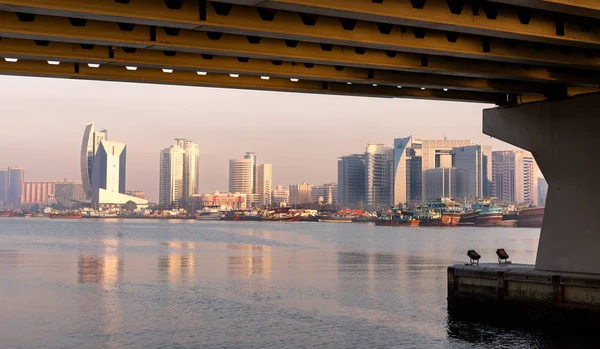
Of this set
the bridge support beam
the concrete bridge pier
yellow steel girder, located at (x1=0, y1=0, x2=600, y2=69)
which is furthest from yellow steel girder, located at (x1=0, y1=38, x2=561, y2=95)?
yellow steel girder, located at (x1=0, y1=0, x2=600, y2=69)

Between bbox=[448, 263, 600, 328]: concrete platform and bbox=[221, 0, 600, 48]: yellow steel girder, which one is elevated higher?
bbox=[221, 0, 600, 48]: yellow steel girder

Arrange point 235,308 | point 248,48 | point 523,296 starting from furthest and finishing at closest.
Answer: point 235,308
point 523,296
point 248,48

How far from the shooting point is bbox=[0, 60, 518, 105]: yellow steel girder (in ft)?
A: 78.9

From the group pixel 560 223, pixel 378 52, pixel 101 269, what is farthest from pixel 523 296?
pixel 101 269

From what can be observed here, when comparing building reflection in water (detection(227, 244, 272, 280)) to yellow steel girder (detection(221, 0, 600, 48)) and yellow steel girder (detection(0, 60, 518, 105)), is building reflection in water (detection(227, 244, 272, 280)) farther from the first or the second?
yellow steel girder (detection(221, 0, 600, 48))

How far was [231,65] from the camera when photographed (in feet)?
79.6

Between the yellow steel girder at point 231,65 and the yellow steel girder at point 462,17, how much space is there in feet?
21.4

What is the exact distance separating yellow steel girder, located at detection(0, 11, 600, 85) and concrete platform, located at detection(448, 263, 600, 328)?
789 cm

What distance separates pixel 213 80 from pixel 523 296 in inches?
623

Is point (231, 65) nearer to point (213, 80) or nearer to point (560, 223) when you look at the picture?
point (213, 80)

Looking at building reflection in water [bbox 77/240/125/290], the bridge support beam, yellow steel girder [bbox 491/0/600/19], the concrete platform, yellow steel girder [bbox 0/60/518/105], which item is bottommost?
building reflection in water [bbox 77/240/125/290]

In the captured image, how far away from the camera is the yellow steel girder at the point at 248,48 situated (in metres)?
19.1

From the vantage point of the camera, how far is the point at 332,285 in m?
55.7

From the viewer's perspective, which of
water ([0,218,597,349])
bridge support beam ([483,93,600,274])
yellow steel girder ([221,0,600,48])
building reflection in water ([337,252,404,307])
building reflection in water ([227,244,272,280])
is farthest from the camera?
building reflection in water ([227,244,272,280])
